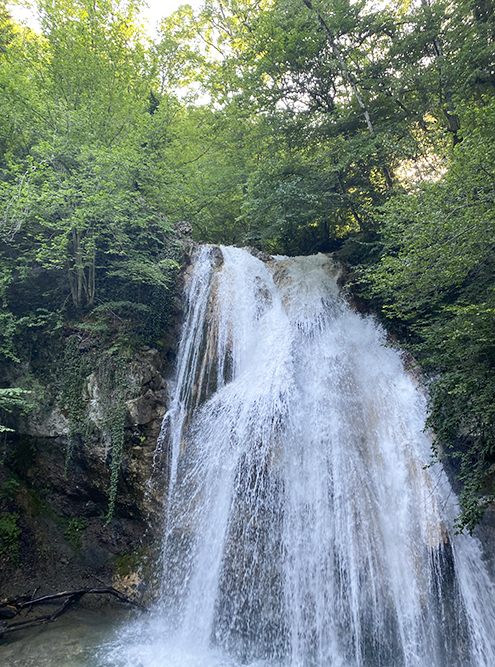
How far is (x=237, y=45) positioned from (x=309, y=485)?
66.8ft

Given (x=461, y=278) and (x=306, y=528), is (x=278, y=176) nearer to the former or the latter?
(x=461, y=278)

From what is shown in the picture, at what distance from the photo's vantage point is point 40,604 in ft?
21.0

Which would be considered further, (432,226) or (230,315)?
(230,315)

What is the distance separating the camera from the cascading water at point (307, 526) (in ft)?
16.9

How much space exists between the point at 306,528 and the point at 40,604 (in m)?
5.24

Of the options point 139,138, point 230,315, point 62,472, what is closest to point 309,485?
point 230,315

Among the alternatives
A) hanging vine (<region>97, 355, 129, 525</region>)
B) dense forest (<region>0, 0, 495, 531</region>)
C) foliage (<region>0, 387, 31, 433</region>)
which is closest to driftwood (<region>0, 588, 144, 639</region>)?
hanging vine (<region>97, 355, 129, 525</region>)

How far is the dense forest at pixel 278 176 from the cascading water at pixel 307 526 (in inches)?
45.3

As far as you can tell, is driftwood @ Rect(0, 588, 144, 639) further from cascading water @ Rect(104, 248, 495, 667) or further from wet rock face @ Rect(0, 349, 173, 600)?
cascading water @ Rect(104, 248, 495, 667)

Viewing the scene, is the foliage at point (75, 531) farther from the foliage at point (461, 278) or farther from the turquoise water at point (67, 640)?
the foliage at point (461, 278)

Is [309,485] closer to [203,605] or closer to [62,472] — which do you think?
[203,605]

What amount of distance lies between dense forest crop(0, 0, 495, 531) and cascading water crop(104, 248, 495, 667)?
3.77 ft

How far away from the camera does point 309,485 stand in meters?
6.33

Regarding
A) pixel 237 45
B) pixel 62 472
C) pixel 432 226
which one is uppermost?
pixel 237 45
